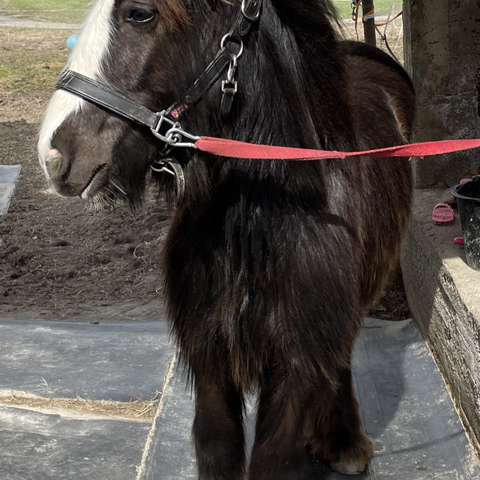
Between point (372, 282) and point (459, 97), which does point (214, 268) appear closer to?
point (372, 282)

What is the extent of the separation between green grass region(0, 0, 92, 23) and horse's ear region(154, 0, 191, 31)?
1596 centimetres

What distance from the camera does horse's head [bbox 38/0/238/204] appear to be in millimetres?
1981

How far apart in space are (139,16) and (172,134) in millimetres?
327

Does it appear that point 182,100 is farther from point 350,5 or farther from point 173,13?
point 350,5

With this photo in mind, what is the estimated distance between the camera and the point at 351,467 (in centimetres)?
301

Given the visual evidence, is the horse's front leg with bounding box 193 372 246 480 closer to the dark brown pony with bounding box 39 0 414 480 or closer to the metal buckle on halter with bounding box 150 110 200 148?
the dark brown pony with bounding box 39 0 414 480

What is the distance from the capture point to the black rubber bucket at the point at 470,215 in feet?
10.3

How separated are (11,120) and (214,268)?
25.7ft

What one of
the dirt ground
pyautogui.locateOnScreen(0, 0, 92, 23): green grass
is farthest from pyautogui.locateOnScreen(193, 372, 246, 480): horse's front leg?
pyautogui.locateOnScreen(0, 0, 92, 23): green grass

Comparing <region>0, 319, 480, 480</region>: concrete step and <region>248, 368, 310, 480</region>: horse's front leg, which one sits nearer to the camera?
<region>248, 368, 310, 480</region>: horse's front leg

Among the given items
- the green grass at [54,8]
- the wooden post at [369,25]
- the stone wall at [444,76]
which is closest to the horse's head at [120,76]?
the stone wall at [444,76]

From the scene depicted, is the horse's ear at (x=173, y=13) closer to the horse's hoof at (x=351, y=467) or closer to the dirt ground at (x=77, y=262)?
the horse's hoof at (x=351, y=467)

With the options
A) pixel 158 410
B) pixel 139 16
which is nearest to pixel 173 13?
pixel 139 16

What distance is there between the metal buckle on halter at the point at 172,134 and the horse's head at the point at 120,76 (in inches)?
1.6
